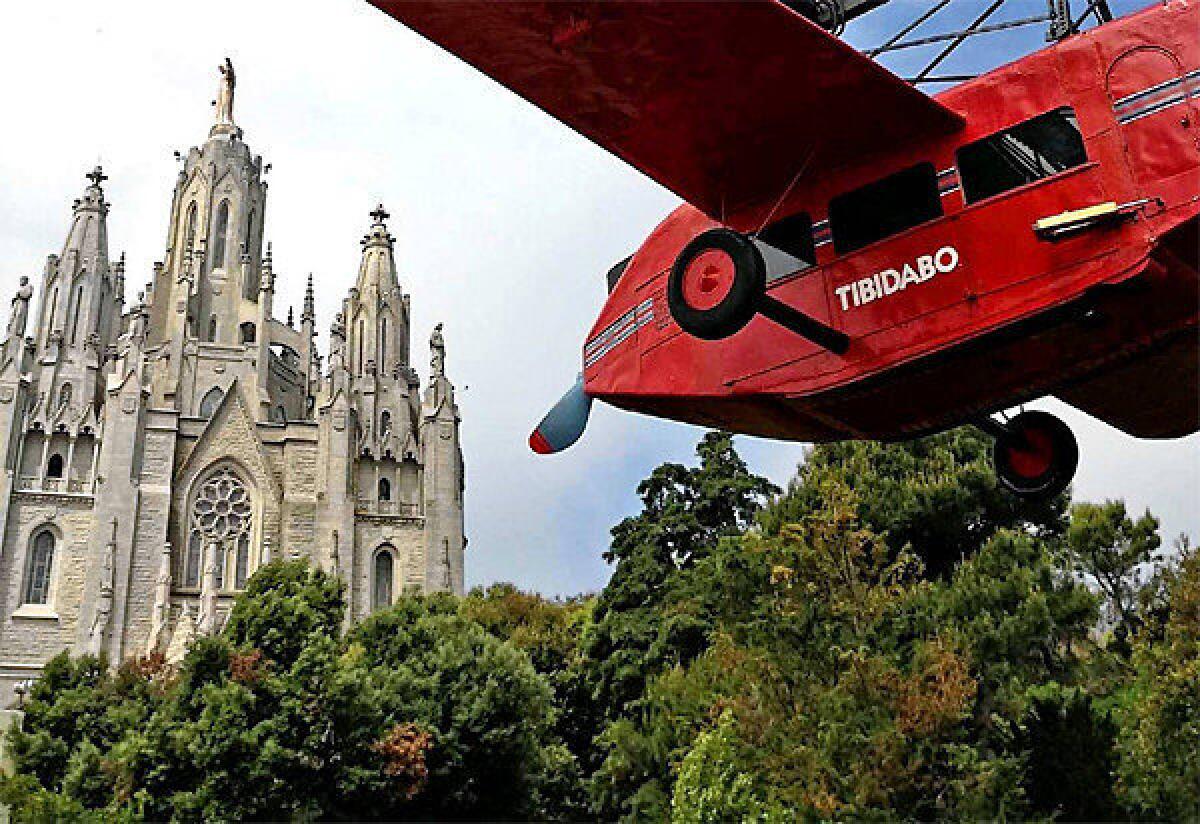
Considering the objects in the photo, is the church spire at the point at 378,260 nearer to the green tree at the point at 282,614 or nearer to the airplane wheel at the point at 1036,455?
the green tree at the point at 282,614

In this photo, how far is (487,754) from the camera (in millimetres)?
30828

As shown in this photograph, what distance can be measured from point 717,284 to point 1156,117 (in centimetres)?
256

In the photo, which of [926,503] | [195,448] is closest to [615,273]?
[926,503]

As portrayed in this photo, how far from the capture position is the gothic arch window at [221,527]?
57.9 meters

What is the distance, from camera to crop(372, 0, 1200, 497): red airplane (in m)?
5.80

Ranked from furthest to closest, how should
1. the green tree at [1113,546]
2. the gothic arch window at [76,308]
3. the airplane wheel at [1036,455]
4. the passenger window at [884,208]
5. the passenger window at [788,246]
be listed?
the gothic arch window at [76,308] < the green tree at [1113,546] < the airplane wheel at [1036,455] < the passenger window at [788,246] < the passenger window at [884,208]

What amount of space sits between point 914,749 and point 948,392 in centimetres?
1288

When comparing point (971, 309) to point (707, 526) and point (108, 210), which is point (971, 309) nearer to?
point (707, 526)

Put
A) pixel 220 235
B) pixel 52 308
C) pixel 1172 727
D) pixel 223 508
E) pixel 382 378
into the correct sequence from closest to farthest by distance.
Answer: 1. pixel 1172 727
2. pixel 223 508
3. pixel 52 308
4. pixel 382 378
5. pixel 220 235

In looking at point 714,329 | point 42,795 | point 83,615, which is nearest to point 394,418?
point 83,615

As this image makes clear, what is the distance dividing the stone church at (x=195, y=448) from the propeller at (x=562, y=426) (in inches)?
1927

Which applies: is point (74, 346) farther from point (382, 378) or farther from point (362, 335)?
point (382, 378)

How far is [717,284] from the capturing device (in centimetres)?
660

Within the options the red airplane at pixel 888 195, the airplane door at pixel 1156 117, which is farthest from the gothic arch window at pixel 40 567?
the airplane door at pixel 1156 117
